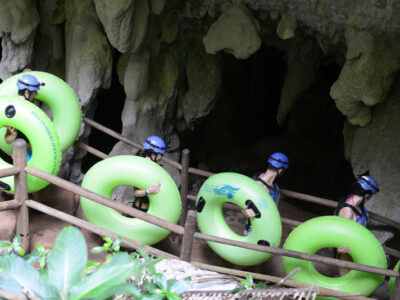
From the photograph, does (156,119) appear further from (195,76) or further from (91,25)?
(91,25)

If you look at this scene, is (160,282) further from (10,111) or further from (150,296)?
(10,111)

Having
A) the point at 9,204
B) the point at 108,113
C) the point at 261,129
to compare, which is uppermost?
the point at 9,204

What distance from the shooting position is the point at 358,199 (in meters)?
4.02

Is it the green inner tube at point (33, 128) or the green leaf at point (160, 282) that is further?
the green inner tube at point (33, 128)

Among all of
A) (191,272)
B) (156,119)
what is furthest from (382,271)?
(156,119)

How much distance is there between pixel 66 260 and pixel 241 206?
89.6 inches

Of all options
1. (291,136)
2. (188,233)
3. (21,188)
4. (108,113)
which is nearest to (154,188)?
(188,233)

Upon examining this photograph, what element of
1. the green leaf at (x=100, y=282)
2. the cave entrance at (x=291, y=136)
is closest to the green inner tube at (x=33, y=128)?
the green leaf at (x=100, y=282)

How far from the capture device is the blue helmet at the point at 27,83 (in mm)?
4172

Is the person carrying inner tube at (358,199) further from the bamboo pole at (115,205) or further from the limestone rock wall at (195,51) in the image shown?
the bamboo pole at (115,205)

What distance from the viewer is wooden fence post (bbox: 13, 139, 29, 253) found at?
10.8ft

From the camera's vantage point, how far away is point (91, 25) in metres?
5.71

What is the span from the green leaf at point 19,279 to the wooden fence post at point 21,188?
70.2 inches

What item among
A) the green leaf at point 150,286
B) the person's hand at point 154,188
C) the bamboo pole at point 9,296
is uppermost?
the bamboo pole at point 9,296
